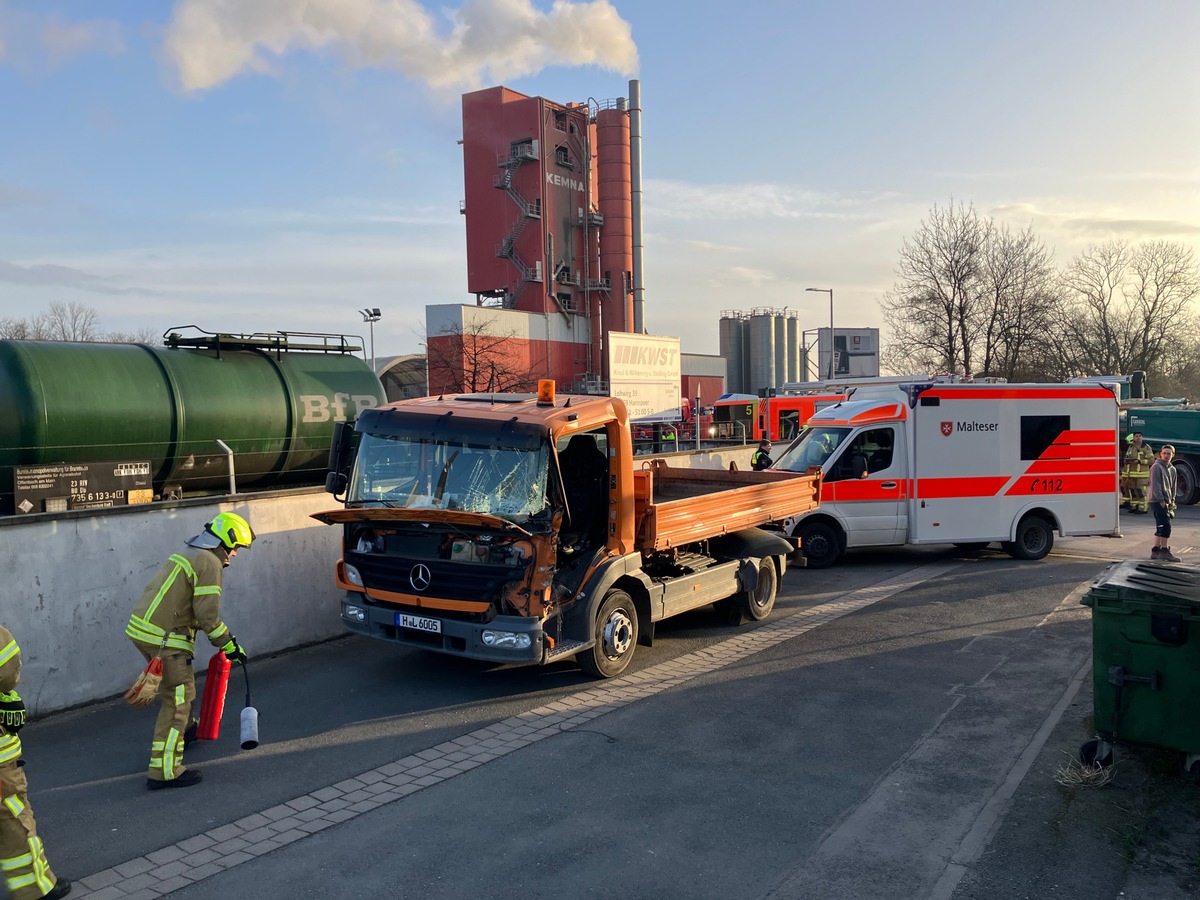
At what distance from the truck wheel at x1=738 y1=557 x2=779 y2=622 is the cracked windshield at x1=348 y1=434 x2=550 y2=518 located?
3824 mm

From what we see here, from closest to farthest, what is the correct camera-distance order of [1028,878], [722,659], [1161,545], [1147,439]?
1. [1028,878]
2. [722,659]
3. [1161,545]
4. [1147,439]

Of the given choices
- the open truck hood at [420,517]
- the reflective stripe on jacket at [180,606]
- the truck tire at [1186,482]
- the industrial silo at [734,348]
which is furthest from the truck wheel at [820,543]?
the industrial silo at [734,348]

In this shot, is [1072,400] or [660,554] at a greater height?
[1072,400]

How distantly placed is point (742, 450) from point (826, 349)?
1192 inches

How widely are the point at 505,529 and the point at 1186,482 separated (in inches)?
860

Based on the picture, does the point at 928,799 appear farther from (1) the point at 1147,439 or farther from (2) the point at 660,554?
(1) the point at 1147,439

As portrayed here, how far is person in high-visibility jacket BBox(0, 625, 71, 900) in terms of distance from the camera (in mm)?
4445

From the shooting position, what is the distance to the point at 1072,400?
14.1m

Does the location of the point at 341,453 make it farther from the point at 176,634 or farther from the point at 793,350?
the point at 793,350

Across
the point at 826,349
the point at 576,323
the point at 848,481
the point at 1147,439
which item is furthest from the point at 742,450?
the point at 576,323

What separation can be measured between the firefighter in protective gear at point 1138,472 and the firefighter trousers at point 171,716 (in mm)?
21833

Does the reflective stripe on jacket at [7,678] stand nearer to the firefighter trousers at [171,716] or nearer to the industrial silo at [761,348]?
the firefighter trousers at [171,716]

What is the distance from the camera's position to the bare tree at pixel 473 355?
41.0 metres

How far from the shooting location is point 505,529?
23.9ft
